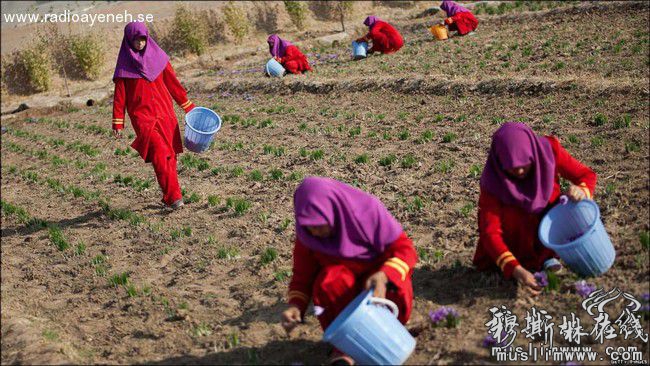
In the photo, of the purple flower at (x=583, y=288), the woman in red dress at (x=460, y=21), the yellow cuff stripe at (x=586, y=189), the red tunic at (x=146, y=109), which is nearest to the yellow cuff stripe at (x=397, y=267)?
the purple flower at (x=583, y=288)

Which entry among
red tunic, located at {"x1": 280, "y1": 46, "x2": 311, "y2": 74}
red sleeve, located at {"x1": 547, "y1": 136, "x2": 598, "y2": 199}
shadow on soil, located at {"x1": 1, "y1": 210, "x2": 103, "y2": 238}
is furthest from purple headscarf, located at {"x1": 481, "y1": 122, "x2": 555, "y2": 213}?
red tunic, located at {"x1": 280, "y1": 46, "x2": 311, "y2": 74}

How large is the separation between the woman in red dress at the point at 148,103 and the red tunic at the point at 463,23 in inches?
459

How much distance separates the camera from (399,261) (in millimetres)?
4184

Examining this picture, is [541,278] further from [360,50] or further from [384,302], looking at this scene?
[360,50]

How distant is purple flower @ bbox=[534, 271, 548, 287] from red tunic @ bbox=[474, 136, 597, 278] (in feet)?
0.55

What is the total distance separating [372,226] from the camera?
4246 mm

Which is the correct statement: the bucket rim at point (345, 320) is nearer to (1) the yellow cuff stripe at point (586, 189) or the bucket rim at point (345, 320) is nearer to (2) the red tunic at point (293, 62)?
(1) the yellow cuff stripe at point (586, 189)

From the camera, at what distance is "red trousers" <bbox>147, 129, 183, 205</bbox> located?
316 inches

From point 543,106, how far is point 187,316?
21.1 feet

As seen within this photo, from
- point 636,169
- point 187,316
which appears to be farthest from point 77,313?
point 636,169

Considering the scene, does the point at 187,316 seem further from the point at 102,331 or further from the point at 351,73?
the point at 351,73

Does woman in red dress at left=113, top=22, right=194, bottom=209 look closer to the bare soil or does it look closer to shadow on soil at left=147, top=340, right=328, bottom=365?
the bare soil

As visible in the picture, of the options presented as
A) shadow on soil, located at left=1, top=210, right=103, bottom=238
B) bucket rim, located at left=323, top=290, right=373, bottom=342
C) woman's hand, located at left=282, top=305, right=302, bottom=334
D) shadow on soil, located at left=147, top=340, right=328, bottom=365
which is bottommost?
shadow on soil, located at left=1, top=210, right=103, bottom=238

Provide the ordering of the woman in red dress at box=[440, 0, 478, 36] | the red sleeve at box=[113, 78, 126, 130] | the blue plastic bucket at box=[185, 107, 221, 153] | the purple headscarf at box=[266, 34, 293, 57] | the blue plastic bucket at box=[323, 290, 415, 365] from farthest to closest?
the woman in red dress at box=[440, 0, 478, 36], the purple headscarf at box=[266, 34, 293, 57], the red sleeve at box=[113, 78, 126, 130], the blue plastic bucket at box=[185, 107, 221, 153], the blue plastic bucket at box=[323, 290, 415, 365]
